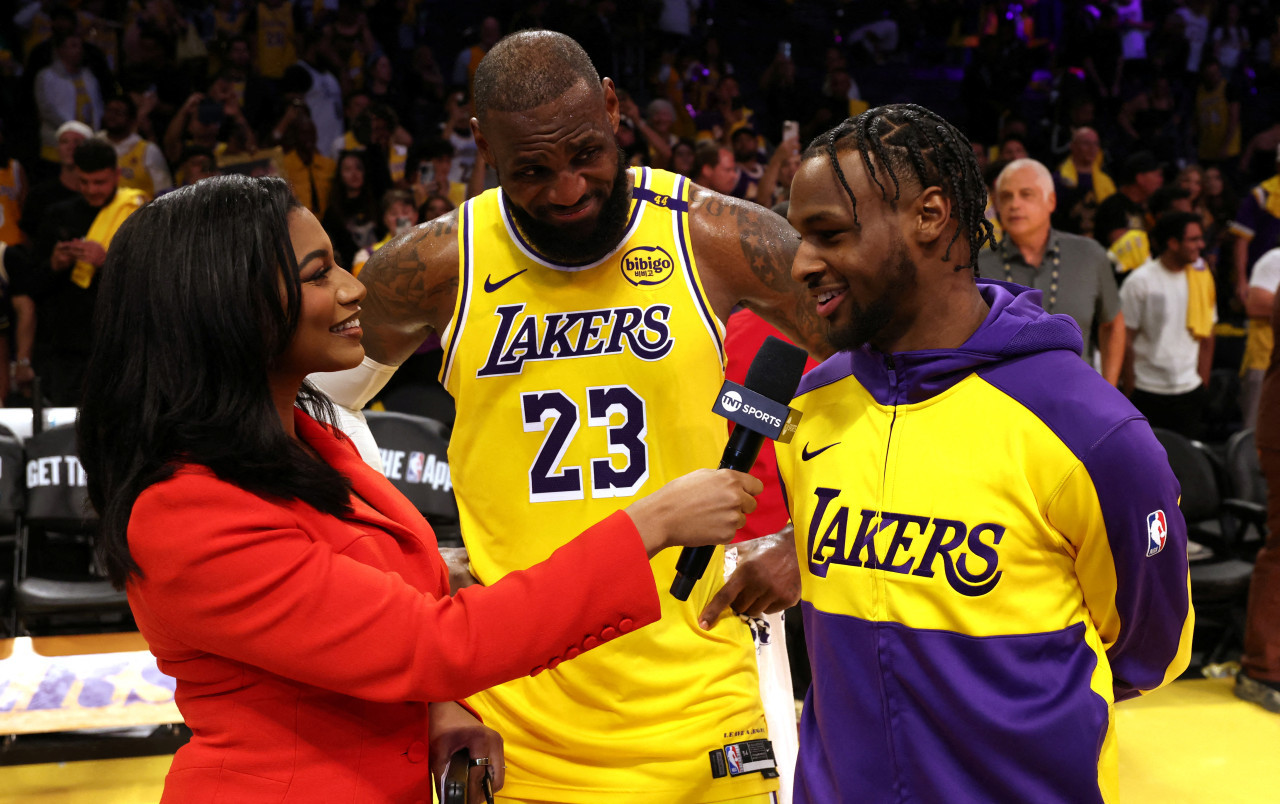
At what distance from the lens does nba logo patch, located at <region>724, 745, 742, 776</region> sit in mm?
2162

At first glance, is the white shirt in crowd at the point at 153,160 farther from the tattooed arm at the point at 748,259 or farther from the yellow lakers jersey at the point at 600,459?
the tattooed arm at the point at 748,259

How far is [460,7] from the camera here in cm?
1143

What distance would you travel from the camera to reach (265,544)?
1.40 m

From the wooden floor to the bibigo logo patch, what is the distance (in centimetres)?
290

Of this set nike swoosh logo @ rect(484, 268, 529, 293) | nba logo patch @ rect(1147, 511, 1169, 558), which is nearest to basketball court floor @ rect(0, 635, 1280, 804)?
nike swoosh logo @ rect(484, 268, 529, 293)

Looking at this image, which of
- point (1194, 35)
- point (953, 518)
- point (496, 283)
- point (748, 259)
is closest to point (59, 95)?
point (496, 283)

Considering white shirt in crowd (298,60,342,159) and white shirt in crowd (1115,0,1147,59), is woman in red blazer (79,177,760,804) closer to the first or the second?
white shirt in crowd (298,60,342,159)

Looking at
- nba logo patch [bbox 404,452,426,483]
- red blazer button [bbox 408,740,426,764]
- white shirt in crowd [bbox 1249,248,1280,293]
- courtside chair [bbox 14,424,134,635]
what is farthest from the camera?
white shirt in crowd [bbox 1249,248,1280,293]

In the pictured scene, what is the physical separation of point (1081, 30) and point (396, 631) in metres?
13.3

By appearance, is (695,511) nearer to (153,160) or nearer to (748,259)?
(748,259)

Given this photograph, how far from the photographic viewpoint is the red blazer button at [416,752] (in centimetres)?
163

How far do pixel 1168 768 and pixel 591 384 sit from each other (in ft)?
10.8

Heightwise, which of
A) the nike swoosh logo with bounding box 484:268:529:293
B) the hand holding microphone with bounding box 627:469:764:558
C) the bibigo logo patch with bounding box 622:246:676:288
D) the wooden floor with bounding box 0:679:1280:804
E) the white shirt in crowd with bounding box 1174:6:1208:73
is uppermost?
the white shirt in crowd with bounding box 1174:6:1208:73

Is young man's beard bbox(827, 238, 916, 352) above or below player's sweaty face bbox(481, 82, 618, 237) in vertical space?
below
